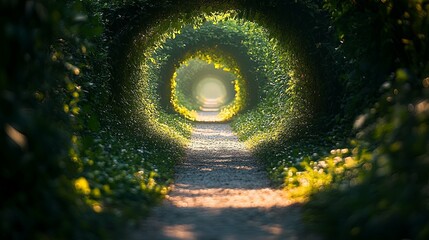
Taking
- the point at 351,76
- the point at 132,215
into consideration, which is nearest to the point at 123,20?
the point at 351,76

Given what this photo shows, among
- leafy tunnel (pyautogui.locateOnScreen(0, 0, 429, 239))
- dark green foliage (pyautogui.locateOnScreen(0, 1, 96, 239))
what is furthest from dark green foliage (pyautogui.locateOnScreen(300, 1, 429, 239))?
dark green foliage (pyautogui.locateOnScreen(0, 1, 96, 239))

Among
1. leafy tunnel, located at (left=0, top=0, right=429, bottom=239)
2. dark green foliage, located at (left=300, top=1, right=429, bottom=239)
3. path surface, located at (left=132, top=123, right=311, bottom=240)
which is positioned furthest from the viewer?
path surface, located at (left=132, top=123, right=311, bottom=240)

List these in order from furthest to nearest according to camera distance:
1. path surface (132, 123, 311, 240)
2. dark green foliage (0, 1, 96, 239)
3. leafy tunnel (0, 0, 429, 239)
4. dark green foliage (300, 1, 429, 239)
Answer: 1. path surface (132, 123, 311, 240)
2. dark green foliage (300, 1, 429, 239)
3. leafy tunnel (0, 0, 429, 239)
4. dark green foliage (0, 1, 96, 239)

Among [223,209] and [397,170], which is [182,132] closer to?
→ [223,209]

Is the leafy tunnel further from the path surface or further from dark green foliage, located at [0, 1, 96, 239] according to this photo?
the path surface

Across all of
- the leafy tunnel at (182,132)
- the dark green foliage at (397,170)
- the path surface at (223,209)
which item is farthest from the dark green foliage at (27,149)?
the dark green foliage at (397,170)

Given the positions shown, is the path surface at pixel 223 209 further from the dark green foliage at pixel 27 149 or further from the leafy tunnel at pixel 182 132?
the dark green foliage at pixel 27 149

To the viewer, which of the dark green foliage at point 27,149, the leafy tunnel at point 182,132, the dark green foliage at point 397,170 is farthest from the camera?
the dark green foliage at point 397,170

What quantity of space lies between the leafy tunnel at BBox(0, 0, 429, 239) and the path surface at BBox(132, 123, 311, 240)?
252 mm

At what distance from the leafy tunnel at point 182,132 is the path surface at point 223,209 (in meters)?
0.25

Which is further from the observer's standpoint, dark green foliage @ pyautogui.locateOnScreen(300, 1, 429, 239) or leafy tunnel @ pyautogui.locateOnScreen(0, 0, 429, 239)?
dark green foliage @ pyautogui.locateOnScreen(300, 1, 429, 239)

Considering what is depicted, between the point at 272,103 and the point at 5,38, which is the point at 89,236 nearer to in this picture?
the point at 5,38

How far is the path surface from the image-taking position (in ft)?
18.3

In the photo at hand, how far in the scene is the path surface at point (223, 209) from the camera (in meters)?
5.58
